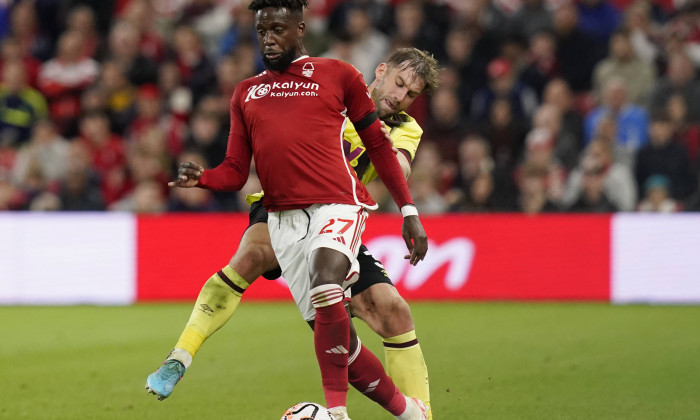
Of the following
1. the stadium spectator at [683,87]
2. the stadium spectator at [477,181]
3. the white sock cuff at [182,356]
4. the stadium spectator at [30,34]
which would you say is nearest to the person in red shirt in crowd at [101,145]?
the stadium spectator at [30,34]

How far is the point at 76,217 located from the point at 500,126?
512 cm

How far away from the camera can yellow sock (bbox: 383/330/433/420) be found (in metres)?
5.30

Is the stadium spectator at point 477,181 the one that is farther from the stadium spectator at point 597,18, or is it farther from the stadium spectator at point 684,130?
the stadium spectator at point 597,18

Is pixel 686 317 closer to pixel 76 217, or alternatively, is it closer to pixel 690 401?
pixel 690 401

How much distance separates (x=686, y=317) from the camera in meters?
10.1

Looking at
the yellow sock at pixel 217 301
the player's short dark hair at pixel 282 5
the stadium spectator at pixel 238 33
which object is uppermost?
the stadium spectator at pixel 238 33

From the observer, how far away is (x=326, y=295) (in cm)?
460

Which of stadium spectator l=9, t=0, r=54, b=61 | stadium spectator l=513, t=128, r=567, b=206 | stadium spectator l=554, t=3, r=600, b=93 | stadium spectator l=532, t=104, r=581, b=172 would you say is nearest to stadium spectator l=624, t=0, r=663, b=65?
stadium spectator l=554, t=3, r=600, b=93

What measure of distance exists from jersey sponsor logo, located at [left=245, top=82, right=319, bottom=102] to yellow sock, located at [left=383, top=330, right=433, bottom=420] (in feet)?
4.42

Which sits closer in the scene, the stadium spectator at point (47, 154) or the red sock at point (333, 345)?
the red sock at point (333, 345)

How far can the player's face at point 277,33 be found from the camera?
483 cm

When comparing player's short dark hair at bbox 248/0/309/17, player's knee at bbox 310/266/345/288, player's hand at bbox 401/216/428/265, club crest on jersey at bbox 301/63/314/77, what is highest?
player's short dark hair at bbox 248/0/309/17

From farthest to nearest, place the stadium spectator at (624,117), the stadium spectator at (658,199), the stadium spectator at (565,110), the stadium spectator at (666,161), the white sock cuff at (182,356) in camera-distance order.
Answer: the stadium spectator at (565,110) → the stadium spectator at (624,117) → the stadium spectator at (666,161) → the stadium spectator at (658,199) → the white sock cuff at (182,356)

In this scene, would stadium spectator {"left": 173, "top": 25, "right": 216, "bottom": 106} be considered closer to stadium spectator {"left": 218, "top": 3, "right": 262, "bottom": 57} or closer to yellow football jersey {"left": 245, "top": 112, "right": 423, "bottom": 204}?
stadium spectator {"left": 218, "top": 3, "right": 262, "bottom": 57}
